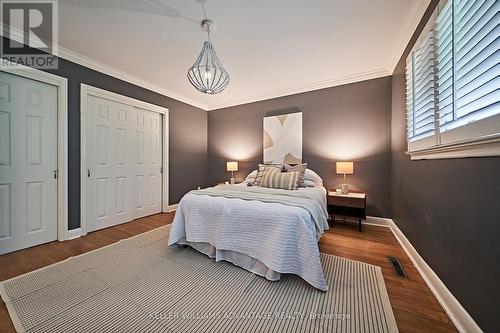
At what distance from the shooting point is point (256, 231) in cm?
182

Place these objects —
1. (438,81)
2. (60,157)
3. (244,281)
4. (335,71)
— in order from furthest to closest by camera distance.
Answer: (335,71) < (60,157) < (244,281) < (438,81)

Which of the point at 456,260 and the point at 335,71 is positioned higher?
the point at 335,71

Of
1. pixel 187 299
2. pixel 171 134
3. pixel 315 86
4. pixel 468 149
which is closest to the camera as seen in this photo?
pixel 468 149

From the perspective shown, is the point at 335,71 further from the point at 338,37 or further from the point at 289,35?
the point at 289,35

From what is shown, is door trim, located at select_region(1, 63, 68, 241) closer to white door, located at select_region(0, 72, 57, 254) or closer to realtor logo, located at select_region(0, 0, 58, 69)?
white door, located at select_region(0, 72, 57, 254)

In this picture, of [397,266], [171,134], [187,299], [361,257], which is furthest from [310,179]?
[171,134]

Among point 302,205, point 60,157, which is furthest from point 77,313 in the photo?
point 60,157

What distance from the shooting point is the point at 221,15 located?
1914 mm

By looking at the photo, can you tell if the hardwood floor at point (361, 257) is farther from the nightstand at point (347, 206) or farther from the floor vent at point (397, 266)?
the nightstand at point (347, 206)

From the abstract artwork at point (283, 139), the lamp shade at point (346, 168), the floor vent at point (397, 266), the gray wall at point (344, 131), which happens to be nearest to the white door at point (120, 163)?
the gray wall at point (344, 131)

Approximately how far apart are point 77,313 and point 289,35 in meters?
3.21

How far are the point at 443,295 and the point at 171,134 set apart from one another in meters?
4.41

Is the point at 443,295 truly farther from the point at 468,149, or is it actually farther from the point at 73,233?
the point at 73,233

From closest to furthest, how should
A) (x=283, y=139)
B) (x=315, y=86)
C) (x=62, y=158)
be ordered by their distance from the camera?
(x=62, y=158)
(x=315, y=86)
(x=283, y=139)
